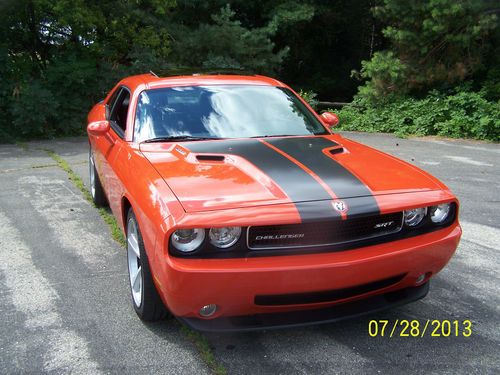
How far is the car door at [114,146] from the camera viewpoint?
3.65 m

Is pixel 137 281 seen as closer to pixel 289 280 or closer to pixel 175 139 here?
pixel 175 139

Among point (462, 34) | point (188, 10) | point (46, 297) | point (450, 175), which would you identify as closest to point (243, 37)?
point (188, 10)

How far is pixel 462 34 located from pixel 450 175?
5922 millimetres

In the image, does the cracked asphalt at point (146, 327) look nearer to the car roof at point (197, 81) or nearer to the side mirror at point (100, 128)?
→ the side mirror at point (100, 128)

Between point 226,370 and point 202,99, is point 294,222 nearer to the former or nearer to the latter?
point 226,370

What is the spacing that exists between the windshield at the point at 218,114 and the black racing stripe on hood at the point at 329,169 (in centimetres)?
30

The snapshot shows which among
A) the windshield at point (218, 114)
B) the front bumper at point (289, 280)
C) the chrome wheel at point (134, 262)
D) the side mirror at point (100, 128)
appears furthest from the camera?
the side mirror at point (100, 128)

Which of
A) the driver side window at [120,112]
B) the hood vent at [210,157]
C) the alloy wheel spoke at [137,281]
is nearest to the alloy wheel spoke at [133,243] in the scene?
the alloy wheel spoke at [137,281]

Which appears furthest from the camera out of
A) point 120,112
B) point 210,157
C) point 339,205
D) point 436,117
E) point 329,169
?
point 436,117

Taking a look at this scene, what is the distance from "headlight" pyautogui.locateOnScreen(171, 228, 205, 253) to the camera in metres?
2.39

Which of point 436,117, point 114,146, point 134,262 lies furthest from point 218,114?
point 436,117

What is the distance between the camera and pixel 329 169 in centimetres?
289

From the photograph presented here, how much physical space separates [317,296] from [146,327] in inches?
44.5

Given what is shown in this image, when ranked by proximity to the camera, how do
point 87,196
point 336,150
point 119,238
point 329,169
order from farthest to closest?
point 87,196
point 119,238
point 336,150
point 329,169
